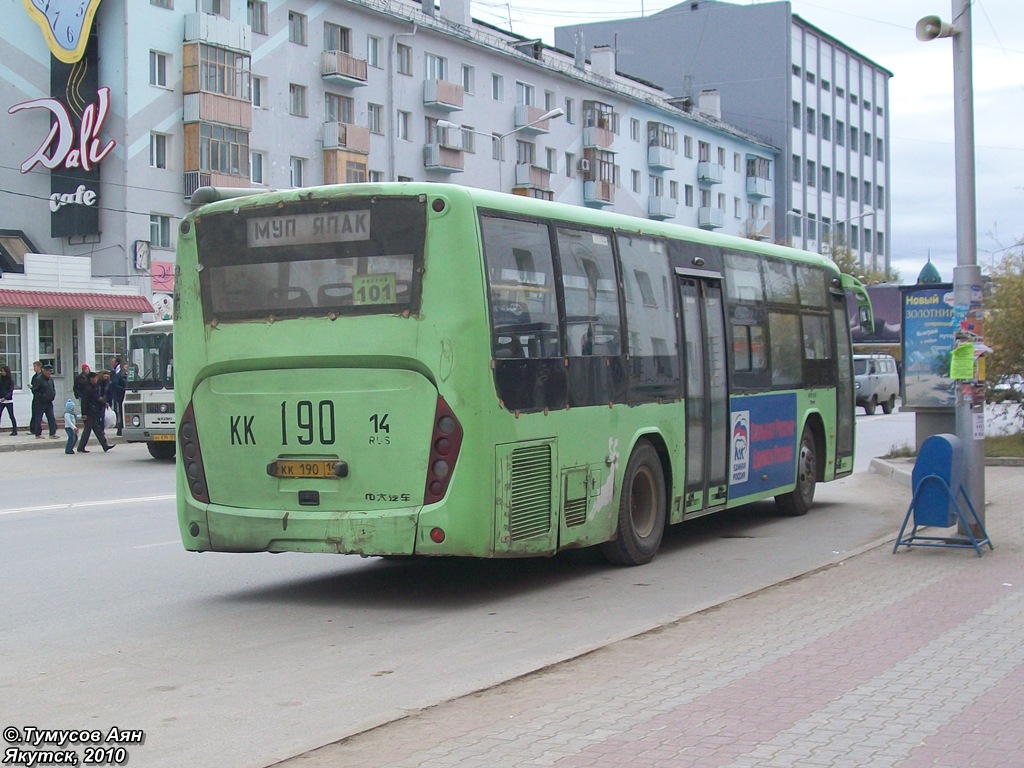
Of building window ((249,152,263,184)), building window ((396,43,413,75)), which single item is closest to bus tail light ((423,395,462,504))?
building window ((249,152,263,184))

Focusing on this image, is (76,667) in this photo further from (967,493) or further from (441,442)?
(967,493)

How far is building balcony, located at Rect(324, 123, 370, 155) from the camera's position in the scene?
49.3 metres

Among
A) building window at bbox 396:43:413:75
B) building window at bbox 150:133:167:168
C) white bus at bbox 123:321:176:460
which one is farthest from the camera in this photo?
building window at bbox 396:43:413:75

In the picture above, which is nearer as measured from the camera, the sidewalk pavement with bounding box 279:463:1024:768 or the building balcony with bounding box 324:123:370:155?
the sidewalk pavement with bounding box 279:463:1024:768

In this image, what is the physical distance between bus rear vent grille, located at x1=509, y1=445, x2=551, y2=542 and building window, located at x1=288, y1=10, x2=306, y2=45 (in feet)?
138

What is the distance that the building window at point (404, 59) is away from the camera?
5384cm

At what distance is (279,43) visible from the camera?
48125mm

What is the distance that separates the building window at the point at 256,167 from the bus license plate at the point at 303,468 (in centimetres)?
3889

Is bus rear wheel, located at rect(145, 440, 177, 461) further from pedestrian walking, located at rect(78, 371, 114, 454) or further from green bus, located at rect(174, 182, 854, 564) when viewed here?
green bus, located at rect(174, 182, 854, 564)

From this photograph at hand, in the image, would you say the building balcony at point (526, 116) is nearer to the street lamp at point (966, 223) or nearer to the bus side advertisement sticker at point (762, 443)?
the bus side advertisement sticker at point (762, 443)

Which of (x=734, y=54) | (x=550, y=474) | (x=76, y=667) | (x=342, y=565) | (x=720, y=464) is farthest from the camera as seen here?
(x=734, y=54)

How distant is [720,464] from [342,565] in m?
3.88

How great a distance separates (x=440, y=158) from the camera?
178 feet

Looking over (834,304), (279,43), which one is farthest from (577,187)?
(834,304)
